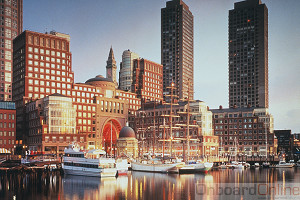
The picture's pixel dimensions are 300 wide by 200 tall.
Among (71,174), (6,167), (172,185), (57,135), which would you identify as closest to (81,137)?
(57,135)

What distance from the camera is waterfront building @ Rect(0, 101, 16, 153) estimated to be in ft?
570

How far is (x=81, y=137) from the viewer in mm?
188875

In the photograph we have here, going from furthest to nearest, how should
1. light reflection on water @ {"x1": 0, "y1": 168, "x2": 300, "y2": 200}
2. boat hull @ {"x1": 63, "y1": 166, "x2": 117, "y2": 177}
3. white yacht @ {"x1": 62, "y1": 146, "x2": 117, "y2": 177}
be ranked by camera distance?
white yacht @ {"x1": 62, "y1": 146, "x2": 117, "y2": 177} → boat hull @ {"x1": 63, "y1": 166, "x2": 117, "y2": 177} → light reflection on water @ {"x1": 0, "y1": 168, "x2": 300, "y2": 200}

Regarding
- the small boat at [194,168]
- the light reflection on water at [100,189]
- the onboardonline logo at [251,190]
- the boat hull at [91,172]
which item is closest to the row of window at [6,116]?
the boat hull at [91,172]

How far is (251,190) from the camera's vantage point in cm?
9019

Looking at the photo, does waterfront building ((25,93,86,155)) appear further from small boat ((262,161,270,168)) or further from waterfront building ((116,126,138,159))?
small boat ((262,161,270,168))

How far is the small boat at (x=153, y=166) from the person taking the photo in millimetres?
134225

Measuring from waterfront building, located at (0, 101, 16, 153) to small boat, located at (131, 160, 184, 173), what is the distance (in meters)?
64.5

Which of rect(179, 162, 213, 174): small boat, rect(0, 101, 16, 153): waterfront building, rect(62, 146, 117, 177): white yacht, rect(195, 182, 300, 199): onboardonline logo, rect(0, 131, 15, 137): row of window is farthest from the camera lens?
rect(0, 131, 15, 137): row of window

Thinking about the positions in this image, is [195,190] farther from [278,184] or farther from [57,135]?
[57,135]

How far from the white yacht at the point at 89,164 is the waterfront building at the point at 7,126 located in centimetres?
6283

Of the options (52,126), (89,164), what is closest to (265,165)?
(52,126)

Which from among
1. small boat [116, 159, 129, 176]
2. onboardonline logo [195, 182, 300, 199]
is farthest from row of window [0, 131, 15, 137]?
onboardonline logo [195, 182, 300, 199]

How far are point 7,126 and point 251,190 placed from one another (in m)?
123
